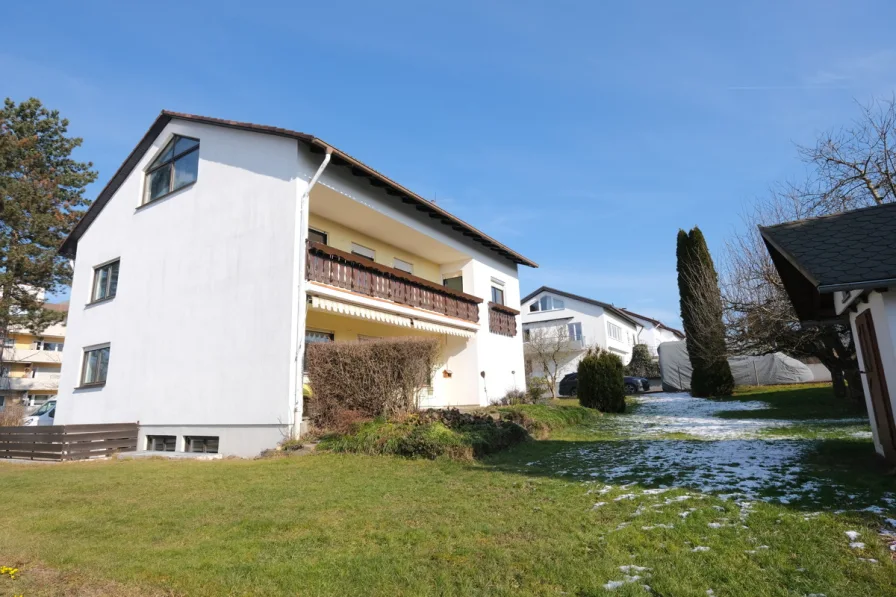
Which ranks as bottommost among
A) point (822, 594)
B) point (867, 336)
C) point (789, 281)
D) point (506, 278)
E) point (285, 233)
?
point (822, 594)

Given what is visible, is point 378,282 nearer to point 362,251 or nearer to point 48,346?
point 362,251

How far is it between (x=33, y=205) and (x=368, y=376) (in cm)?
3118

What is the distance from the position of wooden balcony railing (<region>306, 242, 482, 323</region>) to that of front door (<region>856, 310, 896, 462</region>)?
1110cm

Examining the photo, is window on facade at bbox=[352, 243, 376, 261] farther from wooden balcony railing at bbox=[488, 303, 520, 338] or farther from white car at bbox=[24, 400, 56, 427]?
white car at bbox=[24, 400, 56, 427]

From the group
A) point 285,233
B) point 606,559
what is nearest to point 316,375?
point 285,233

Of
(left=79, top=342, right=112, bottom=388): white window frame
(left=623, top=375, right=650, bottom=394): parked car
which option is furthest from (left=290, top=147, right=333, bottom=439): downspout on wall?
(left=623, top=375, right=650, bottom=394): parked car

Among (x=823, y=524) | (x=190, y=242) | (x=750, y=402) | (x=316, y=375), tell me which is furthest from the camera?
(x=750, y=402)

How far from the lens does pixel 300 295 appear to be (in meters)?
12.8

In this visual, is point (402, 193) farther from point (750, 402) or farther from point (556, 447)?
point (750, 402)

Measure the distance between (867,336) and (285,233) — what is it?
12.0 meters

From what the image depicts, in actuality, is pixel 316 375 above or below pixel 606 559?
above

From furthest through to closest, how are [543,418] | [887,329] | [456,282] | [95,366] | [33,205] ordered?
[33,205]
[456,282]
[95,366]
[543,418]
[887,329]

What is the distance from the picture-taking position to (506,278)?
2466 cm

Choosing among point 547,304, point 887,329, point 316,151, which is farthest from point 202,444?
point 547,304
